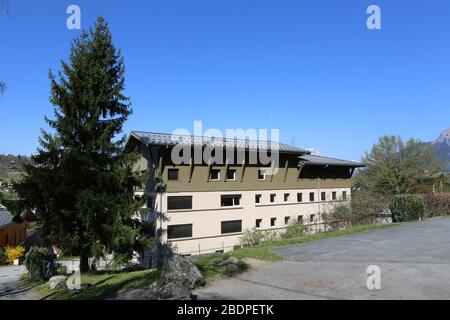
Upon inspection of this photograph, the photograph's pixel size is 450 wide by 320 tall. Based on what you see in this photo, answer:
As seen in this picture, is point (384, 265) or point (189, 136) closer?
point (384, 265)

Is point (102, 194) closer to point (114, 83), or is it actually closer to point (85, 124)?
point (85, 124)

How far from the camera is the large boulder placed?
8336 millimetres

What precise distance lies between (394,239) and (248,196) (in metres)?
17.7

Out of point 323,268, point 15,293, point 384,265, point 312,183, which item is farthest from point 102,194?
point 312,183

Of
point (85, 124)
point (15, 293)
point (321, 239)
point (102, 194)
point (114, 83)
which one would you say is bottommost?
point (15, 293)

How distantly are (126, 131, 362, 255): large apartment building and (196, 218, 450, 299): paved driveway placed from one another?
14837 mm

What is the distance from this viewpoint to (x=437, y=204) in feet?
100

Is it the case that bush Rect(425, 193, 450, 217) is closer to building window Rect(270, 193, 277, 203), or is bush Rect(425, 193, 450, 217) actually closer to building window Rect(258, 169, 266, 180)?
building window Rect(270, 193, 277, 203)

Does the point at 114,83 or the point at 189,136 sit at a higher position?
the point at 114,83

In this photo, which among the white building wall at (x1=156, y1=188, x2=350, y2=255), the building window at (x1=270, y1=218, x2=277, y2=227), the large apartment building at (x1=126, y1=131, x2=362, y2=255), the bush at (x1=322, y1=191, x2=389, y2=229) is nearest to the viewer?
the bush at (x1=322, y1=191, x2=389, y2=229)

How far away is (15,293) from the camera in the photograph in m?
17.7

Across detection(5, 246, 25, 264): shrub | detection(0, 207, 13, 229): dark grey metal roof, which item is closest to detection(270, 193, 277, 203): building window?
detection(5, 246, 25, 264): shrub

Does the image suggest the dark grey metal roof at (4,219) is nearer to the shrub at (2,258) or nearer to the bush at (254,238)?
the shrub at (2,258)
